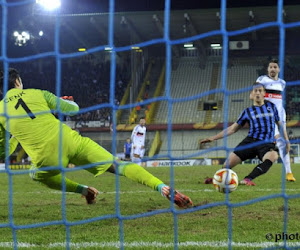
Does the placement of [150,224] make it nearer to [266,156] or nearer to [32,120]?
[32,120]

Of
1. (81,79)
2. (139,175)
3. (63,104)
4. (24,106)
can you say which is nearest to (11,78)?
(24,106)

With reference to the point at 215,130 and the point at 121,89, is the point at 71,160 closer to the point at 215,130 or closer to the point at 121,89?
the point at 215,130

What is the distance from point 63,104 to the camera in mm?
5164

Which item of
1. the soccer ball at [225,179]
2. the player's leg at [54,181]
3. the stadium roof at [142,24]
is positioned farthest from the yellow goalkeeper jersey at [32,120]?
the stadium roof at [142,24]

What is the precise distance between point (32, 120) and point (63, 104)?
34 centimetres

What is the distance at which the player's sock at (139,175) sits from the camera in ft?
16.8

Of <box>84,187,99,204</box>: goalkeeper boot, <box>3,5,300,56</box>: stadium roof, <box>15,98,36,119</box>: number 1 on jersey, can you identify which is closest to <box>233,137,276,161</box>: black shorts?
<box>84,187,99,204</box>: goalkeeper boot

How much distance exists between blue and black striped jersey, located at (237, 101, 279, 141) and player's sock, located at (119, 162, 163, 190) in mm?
2767

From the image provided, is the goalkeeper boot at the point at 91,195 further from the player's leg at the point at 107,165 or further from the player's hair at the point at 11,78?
the player's hair at the point at 11,78

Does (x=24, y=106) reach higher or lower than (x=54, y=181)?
higher

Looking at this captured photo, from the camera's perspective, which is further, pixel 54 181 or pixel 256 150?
pixel 256 150

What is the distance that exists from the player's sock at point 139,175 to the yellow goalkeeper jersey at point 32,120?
687 millimetres

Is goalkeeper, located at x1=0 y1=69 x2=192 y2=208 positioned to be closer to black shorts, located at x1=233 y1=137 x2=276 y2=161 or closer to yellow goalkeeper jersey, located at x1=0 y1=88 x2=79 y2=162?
yellow goalkeeper jersey, located at x1=0 y1=88 x2=79 y2=162

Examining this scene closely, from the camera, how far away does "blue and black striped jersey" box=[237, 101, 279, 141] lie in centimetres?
749
